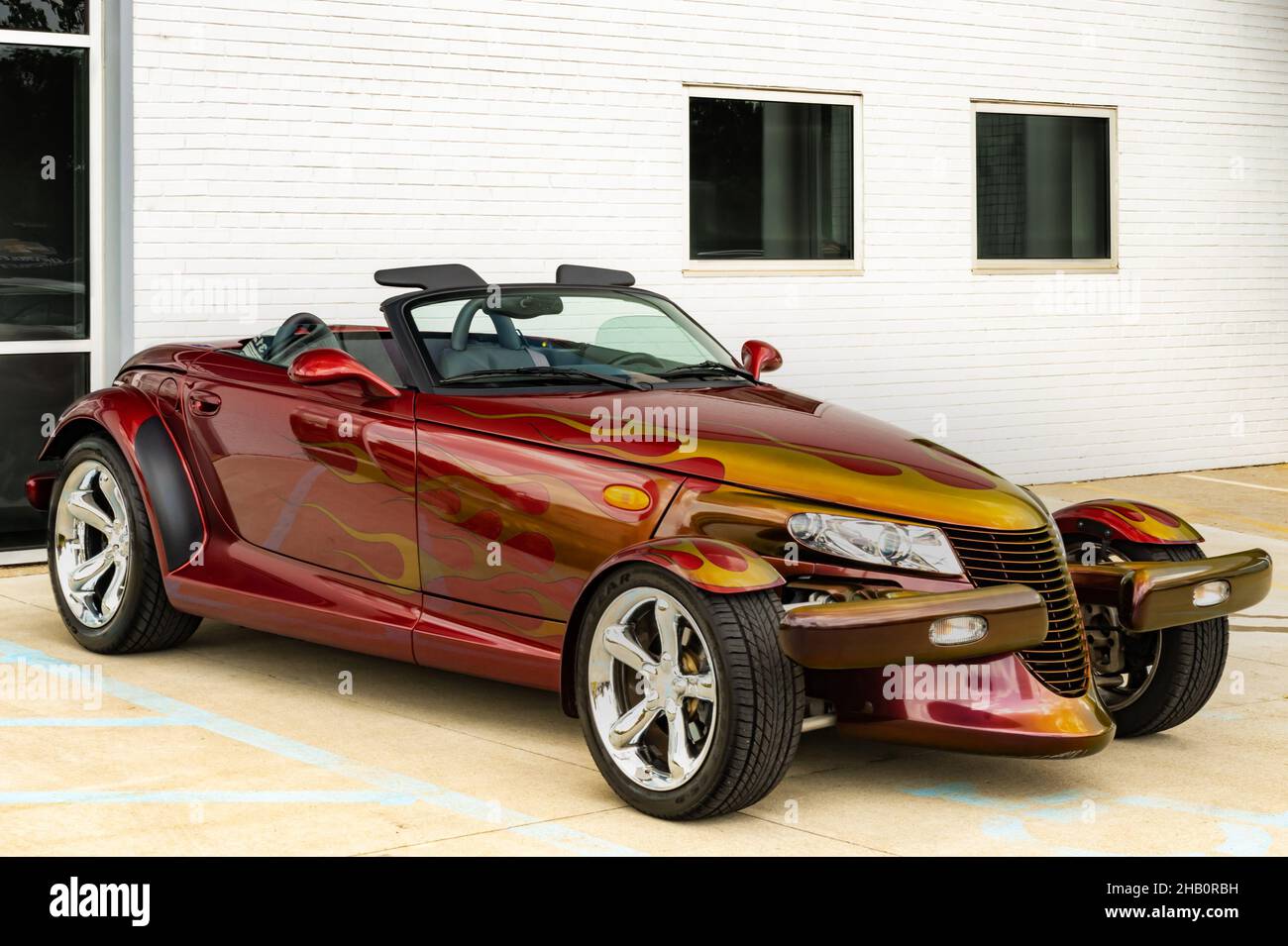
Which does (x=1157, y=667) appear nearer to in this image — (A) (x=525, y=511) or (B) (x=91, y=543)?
(A) (x=525, y=511)

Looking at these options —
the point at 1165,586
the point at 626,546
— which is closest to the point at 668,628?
the point at 626,546

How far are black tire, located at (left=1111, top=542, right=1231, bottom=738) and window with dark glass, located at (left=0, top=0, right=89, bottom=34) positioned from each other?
258 inches

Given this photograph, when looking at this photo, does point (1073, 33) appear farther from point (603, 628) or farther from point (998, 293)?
point (603, 628)

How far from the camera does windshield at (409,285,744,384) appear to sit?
602 centimetres

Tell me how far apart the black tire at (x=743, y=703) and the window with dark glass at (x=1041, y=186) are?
873 cm

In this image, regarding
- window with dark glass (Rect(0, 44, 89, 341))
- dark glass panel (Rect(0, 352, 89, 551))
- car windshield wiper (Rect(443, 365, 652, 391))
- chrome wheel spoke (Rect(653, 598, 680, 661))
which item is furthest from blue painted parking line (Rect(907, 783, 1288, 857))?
window with dark glass (Rect(0, 44, 89, 341))

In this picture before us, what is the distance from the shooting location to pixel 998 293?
12844 mm

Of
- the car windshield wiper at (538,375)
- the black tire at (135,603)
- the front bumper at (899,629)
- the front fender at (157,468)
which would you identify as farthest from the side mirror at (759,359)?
the black tire at (135,603)

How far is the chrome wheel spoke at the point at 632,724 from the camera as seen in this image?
4852mm

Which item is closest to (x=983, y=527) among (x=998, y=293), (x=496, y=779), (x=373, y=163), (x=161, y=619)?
(x=496, y=779)

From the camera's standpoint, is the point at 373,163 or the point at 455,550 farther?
the point at 373,163

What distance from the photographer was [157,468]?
6.71 meters

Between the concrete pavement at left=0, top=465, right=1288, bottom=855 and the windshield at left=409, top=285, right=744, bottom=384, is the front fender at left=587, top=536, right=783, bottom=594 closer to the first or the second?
the concrete pavement at left=0, top=465, right=1288, bottom=855
